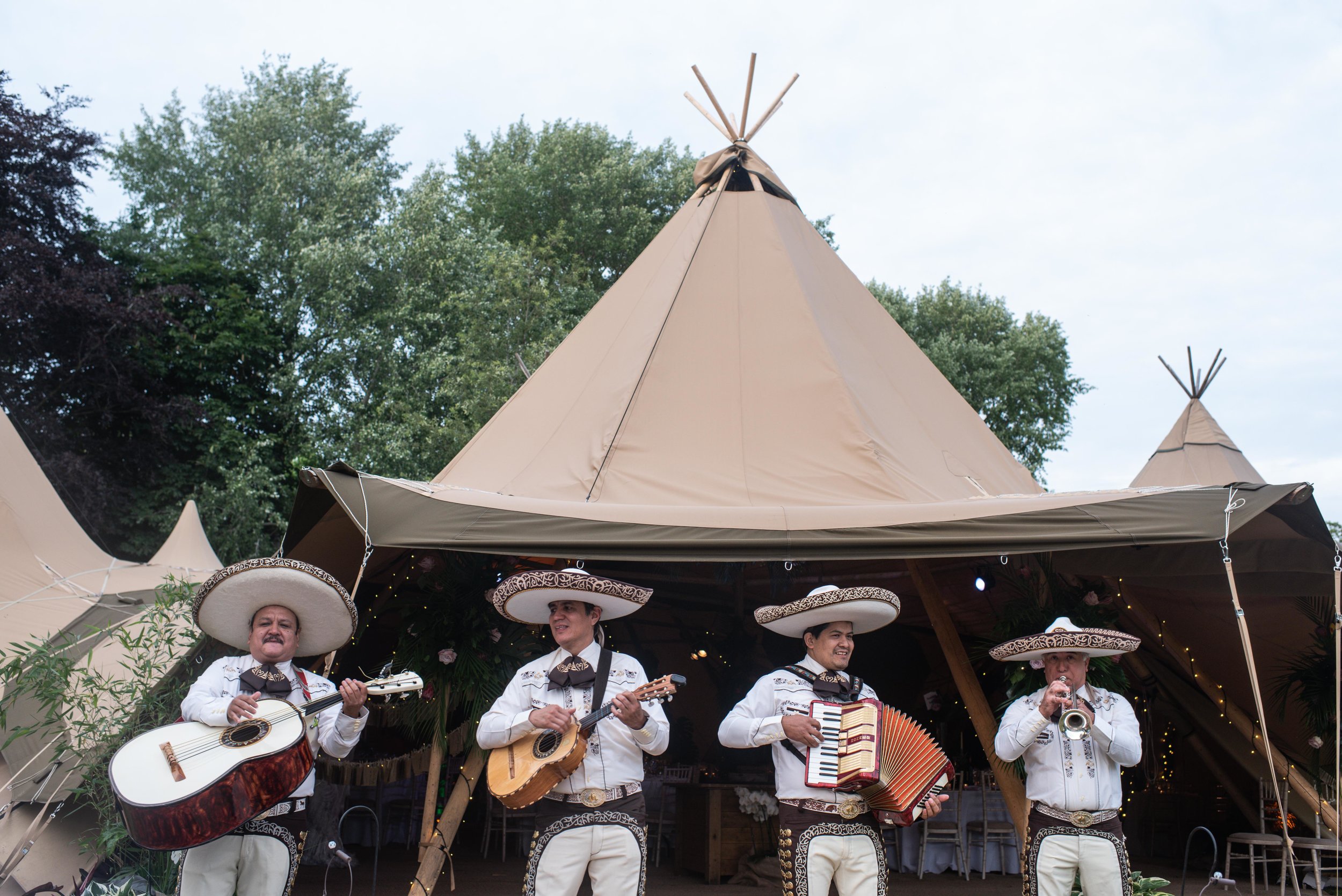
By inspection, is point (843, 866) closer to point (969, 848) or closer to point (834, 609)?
point (834, 609)

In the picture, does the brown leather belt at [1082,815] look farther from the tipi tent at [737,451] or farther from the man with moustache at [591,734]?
the man with moustache at [591,734]

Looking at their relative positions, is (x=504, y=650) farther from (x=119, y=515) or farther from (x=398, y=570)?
(x=119, y=515)

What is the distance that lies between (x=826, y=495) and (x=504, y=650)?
1870mm

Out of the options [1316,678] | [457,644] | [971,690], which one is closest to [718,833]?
[971,690]

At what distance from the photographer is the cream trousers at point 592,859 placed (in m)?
3.44

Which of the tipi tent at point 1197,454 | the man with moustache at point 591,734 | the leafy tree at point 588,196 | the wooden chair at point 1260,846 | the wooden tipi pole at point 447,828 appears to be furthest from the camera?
the leafy tree at point 588,196

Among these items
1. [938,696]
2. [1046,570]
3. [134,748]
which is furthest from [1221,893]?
[134,748]

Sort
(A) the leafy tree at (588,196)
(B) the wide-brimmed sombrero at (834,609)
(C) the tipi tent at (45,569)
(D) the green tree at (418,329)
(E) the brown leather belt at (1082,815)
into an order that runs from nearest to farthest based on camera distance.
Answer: (B) the wide-brimmed sombrero at (834,609)
(E) the brown leather belt at (1082,815)
(C) the tipi tent at (45,569)
(D) the green tree at (418,329)
(A) the leafy tree at (588,196)

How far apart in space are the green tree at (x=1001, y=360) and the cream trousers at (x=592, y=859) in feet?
54.6

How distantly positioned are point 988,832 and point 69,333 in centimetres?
1320

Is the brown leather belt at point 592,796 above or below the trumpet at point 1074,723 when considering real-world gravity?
below

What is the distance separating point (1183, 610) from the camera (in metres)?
6.58

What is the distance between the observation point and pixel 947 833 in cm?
718

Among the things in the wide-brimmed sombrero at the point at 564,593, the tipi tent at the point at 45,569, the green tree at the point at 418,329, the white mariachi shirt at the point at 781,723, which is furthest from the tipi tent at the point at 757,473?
the green tree at the point at 418,329
